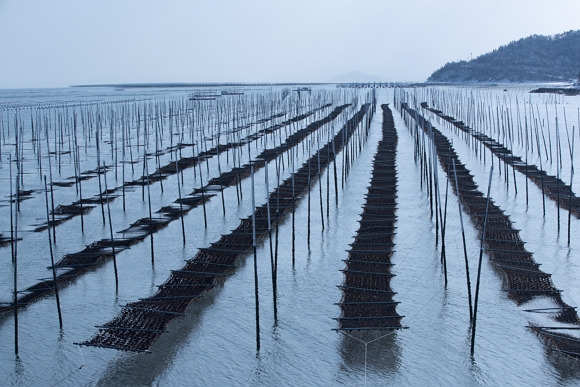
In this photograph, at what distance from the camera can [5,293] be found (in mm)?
9617

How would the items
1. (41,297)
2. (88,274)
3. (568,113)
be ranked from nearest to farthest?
(41,297)
(88,274)
(568,113)

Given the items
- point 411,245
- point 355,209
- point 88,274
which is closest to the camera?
point 88,274

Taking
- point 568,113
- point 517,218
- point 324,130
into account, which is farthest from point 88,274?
point 568,113

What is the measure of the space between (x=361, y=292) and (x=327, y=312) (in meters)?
0.61

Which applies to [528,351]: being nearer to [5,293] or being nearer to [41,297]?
[41,297]

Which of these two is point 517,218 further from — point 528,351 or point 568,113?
point 568,113

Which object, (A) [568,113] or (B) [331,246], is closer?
(B) [331,246]

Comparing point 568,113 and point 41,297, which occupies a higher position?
point 568,113

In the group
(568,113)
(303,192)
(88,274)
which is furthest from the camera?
(568,113)

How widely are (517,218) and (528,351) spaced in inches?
255

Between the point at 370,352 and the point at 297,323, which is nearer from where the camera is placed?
the point at 370,352

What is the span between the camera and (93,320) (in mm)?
8664

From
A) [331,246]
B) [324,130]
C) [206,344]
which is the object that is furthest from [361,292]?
[324,130]

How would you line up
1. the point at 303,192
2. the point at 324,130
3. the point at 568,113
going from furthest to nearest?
1. the point at 568,113
2. the point at 324,130
3. the point at 303,192
